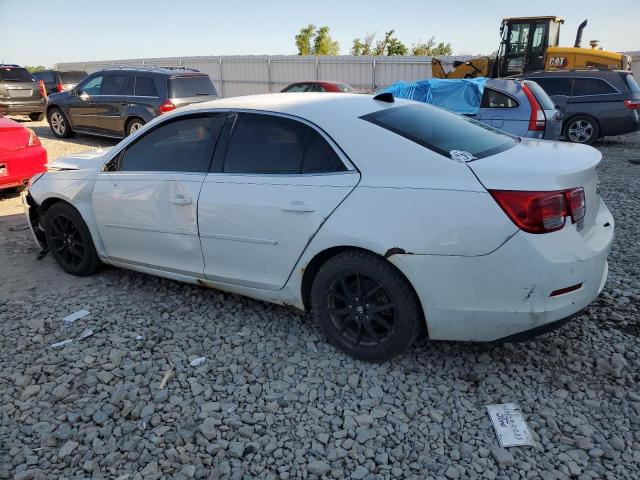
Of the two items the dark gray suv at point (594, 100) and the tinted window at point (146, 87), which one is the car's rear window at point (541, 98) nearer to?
the dark gray suv at point (594, 100)

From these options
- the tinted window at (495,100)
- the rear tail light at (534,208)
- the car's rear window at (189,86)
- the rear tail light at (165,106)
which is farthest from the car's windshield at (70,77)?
the rear tail light at (534,208)

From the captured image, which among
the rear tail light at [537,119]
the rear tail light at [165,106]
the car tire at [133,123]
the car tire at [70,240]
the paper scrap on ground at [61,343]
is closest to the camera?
the paper scrap on ground at [61,343]

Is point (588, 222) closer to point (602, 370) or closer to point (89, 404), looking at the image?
point (602, 370)

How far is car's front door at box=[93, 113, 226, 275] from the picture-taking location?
3531 mm

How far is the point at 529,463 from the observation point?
2.31 m

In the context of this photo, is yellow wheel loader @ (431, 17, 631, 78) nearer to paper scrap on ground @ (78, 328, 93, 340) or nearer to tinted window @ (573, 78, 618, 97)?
tinted window @ (573, 78, 618, 97)

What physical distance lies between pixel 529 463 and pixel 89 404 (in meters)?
2.29

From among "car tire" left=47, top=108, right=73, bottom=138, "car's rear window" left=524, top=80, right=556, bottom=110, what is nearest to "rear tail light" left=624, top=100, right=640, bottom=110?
"car's rear window" left=524, top=80, right=556, bottom=110

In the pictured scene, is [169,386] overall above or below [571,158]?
below

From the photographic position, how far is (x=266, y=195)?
3.13 metres

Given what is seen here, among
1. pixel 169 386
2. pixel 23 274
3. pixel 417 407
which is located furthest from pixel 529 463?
pixel 23 274

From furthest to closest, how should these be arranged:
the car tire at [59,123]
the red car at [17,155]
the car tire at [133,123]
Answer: the car tire at [59,123] → the car tire at [133,123] → the red car at [17,155]

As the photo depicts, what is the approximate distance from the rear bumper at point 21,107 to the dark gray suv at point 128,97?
396 cm

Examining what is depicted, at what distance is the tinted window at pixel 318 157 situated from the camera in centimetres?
300
